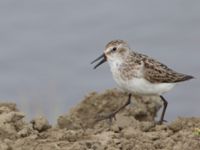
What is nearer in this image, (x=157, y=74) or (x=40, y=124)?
(x=40, y=124)

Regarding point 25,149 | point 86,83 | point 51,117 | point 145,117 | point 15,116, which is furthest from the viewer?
point 86,83

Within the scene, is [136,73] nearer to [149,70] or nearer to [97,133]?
[149,70]

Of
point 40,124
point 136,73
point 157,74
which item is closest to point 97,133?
point 40,124

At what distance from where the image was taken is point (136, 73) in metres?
10.9

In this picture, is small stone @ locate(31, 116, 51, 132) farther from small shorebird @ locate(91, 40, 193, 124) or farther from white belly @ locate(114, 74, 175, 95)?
white belly @ locate(114, 74, 175, 95)

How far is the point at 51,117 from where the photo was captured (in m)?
13.3

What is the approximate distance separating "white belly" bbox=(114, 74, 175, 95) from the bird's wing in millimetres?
54

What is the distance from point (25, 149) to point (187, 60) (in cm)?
828

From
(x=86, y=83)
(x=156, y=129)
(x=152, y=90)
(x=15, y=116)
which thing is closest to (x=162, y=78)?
(x=152, y=90)

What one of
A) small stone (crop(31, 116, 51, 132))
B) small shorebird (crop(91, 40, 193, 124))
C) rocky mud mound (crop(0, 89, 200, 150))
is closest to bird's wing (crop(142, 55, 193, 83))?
small shorebird (crop(91, 40, 193, 124))

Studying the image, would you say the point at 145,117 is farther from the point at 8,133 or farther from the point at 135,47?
the point at 135,47

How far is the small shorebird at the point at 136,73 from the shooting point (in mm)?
10805

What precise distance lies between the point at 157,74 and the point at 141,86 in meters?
0.28

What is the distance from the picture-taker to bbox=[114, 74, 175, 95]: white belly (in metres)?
10.8
